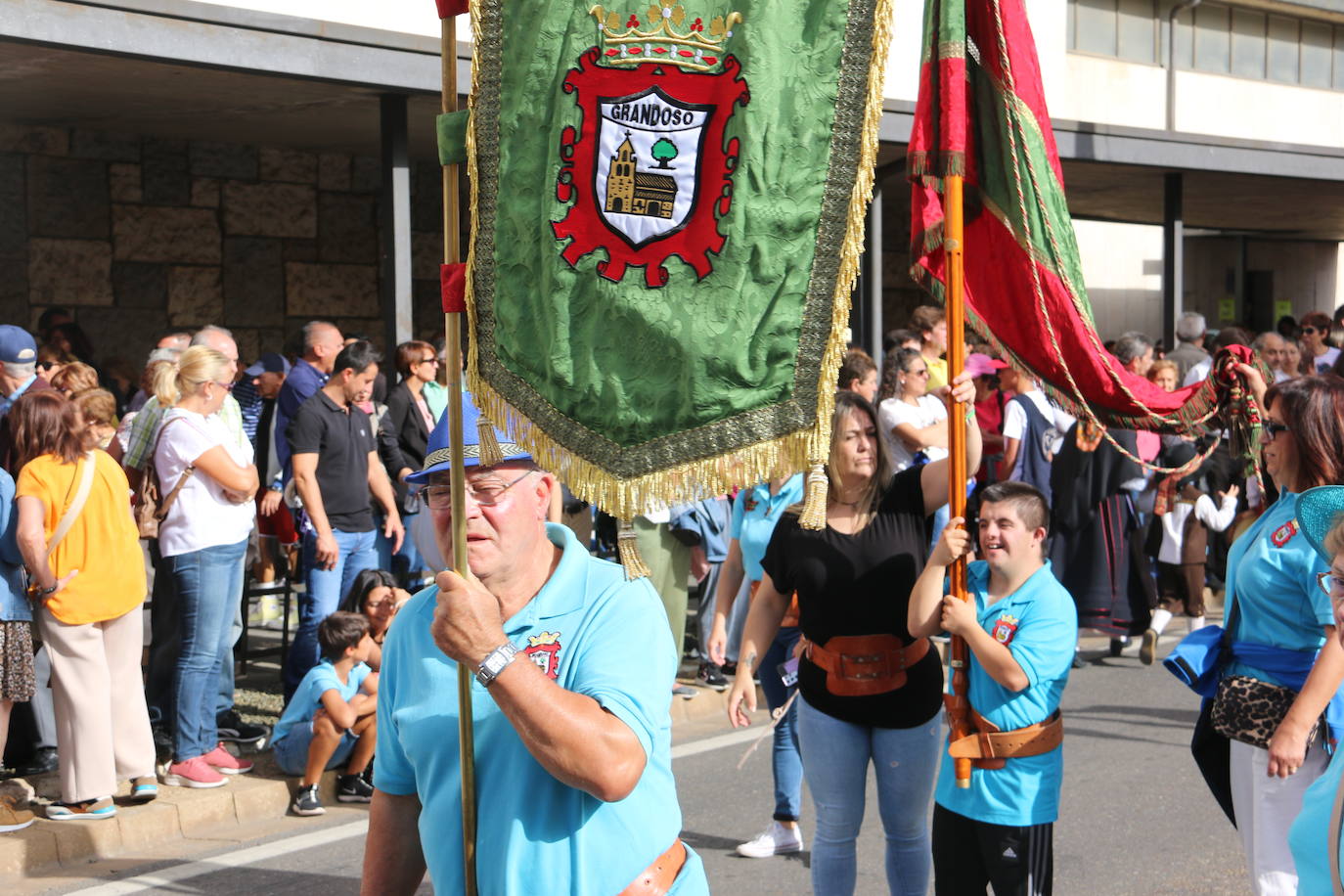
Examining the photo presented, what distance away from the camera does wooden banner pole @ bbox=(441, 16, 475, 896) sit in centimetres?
258

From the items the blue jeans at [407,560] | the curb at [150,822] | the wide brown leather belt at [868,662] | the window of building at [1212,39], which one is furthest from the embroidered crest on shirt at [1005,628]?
the window of building at [1212,39]

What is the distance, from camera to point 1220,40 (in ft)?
69.6

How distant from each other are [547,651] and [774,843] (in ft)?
11.6

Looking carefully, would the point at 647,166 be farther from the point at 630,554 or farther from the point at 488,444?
the point at 630,554

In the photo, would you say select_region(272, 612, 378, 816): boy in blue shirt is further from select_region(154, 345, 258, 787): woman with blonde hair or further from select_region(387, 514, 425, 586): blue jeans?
select_region(387, 514, 425, 586): blue jeans

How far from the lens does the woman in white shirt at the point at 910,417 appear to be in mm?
8422

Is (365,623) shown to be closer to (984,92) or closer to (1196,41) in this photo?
(984,92)

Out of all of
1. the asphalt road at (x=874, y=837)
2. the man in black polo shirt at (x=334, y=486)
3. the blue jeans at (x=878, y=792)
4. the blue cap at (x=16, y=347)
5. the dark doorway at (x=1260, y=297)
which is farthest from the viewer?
the dark doorway at (x=1260, y=297)

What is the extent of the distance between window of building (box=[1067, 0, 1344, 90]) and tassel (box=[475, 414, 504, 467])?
A: 18140 millimetres

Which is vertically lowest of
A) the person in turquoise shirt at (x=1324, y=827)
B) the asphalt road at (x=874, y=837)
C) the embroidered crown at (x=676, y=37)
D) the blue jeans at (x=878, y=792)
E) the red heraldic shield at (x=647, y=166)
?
the asphalt road at (x=874, y=837)

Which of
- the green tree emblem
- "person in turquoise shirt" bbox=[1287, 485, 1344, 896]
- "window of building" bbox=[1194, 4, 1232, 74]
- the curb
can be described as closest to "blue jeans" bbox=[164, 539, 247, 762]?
the curb

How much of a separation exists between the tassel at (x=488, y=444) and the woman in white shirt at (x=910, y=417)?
5.73 meters

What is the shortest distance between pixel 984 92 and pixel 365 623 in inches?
151

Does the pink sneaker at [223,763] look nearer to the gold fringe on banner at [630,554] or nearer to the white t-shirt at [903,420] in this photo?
the white t-shirt at [903,420]
